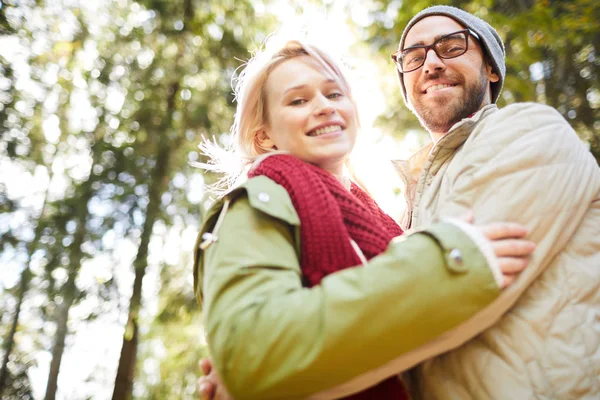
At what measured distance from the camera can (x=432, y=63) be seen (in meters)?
2.64

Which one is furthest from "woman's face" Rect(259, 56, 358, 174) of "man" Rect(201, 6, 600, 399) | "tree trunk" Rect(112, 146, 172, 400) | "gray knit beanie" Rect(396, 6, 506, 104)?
"tree trunk" Rect(112, 146, 172, 400)

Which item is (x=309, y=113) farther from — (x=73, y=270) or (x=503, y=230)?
(x=73, y=270)

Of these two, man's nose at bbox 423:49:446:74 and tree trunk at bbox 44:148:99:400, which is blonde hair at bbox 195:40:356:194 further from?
tree trunk at bbox 44:148:99:400

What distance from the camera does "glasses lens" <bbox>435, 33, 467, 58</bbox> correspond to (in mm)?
2666

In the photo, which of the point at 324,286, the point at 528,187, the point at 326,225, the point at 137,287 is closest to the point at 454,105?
the point at 528,187

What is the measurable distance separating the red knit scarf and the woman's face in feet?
0.69

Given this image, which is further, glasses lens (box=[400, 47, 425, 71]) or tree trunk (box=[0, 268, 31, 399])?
tree trunk (box=[0, 268, 31, 399])

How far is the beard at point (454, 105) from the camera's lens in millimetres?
2639

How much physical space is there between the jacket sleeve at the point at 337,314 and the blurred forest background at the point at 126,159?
7.34m

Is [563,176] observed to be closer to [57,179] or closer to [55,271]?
[55,271]

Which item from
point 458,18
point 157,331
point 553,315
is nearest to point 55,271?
point 157,331

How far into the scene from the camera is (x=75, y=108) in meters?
11.1

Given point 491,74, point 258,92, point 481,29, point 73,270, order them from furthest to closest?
1. point 73,270
2. point 491,74
3. point 481,29
4. point 258,92

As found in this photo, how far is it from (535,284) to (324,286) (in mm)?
740
